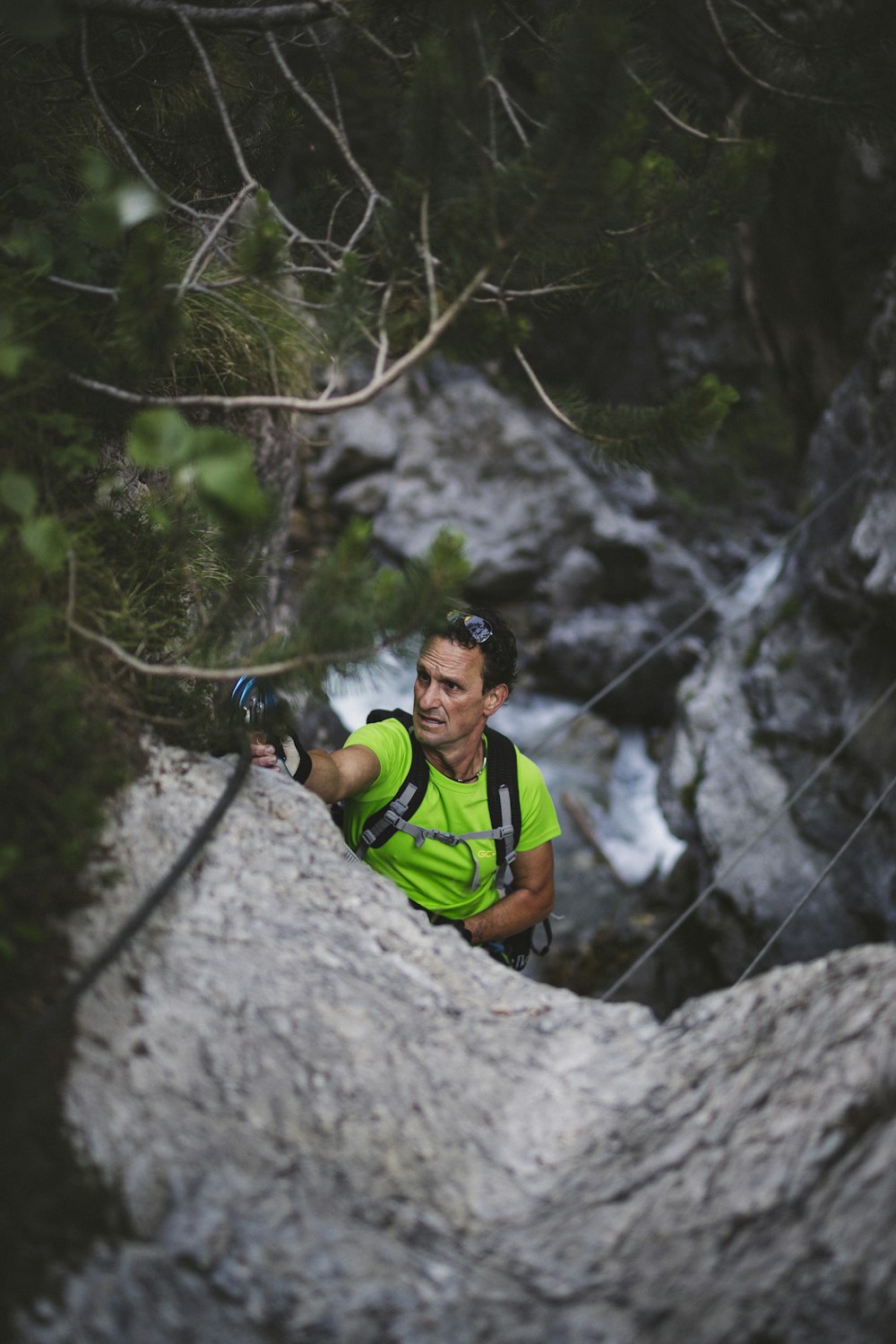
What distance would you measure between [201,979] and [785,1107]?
125cm

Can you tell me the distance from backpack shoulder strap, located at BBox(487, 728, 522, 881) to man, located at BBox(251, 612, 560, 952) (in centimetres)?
4

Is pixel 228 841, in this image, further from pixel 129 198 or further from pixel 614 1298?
pixel 129 198

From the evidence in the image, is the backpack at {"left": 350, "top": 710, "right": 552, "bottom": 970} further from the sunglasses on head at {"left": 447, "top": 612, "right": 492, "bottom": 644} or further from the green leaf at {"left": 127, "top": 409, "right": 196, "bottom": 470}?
the green leaf at {"left": 127, "top": 409, "right": 196, "bottom": 470}

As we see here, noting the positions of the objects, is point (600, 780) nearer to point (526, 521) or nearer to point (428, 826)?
point (526, 521)

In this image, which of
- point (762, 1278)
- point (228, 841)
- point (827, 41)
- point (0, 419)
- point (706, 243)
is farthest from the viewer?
point (827, 41)

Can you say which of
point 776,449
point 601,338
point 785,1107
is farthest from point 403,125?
point 776,449

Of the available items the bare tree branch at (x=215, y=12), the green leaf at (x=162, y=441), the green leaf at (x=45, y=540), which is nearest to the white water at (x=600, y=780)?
the bare tree branch at (x=215, y=12)

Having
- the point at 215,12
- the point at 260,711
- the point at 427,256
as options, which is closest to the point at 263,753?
the point at 260,711

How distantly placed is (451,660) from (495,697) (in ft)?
1.09

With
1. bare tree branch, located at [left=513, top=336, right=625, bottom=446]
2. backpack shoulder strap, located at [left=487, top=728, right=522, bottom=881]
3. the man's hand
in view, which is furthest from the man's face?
bare tree branch, located at [left=513, top=336, right=625, bottom=446]

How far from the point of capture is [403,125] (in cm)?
225

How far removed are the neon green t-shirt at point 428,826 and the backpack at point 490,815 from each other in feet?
0.09

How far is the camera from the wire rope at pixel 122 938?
1545 millimetres

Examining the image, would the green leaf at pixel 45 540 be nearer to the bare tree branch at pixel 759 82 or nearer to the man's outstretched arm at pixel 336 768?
the man's outstretched arm at pixel 336 768
